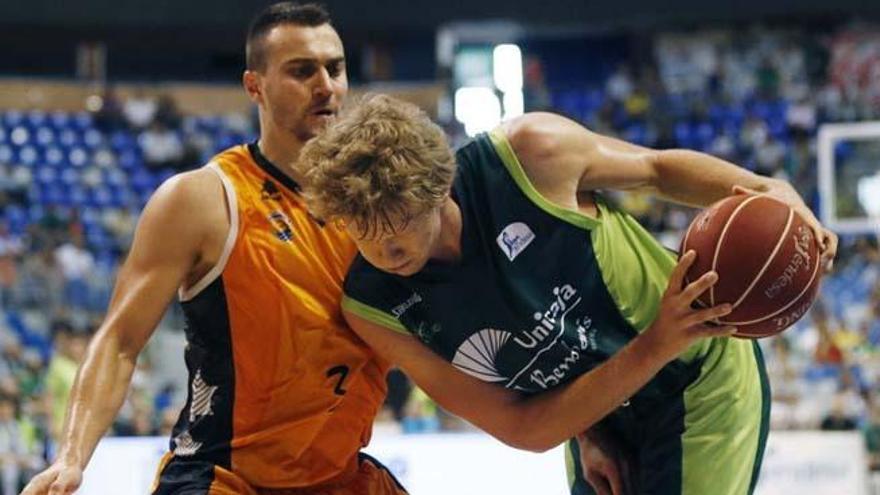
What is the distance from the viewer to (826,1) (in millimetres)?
17047

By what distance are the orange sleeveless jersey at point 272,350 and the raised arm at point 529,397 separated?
13 centimetres

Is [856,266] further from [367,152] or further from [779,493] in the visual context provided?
[367,152]

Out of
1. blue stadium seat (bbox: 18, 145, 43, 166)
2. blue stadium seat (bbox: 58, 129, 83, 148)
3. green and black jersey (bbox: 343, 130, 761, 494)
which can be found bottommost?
blue stadium seat (bbox: 18, 145, 43, 166)

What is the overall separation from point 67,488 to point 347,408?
73 centimetres

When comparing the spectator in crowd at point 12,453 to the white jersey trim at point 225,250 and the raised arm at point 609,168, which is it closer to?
the white jersey trim at point 225,250

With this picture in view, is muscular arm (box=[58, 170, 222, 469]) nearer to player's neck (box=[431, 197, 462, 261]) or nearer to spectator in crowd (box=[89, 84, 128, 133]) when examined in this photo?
player's neck (box=[431, 197, 462, 261])

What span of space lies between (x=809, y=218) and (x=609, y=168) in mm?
477

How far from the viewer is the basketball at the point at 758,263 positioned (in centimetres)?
266

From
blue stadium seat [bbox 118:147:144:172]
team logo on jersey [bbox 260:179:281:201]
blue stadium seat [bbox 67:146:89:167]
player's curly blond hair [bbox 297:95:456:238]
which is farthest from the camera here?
blue stadium seat [bbox 118:147:144:172]

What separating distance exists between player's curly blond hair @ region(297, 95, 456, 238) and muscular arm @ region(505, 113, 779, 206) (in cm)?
22

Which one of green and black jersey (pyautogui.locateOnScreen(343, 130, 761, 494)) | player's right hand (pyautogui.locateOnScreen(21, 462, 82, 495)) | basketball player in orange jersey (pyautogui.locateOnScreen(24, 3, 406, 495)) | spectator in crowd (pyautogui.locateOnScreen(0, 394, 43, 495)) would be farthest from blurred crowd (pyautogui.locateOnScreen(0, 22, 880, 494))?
player's right hand (pyautogui.locateOnScreen(21, 462, 82, 495))

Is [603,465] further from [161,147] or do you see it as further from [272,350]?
[161,147]

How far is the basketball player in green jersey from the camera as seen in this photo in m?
2.81

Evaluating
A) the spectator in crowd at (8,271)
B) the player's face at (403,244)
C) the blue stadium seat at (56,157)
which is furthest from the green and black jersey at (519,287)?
the blue stadium seat at (56,157)
